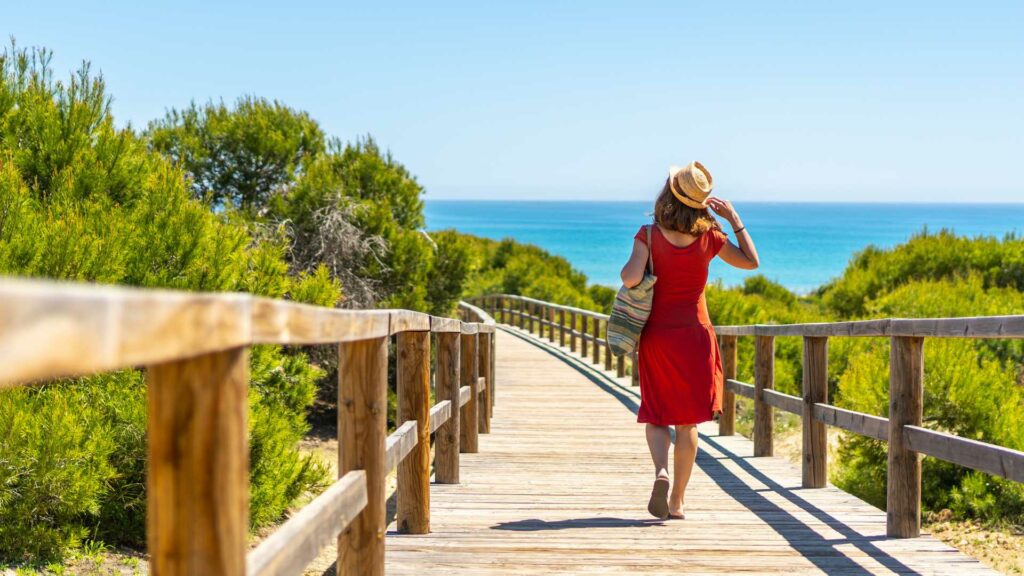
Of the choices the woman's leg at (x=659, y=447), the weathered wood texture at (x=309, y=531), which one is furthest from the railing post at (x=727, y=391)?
the weathered wood texture at (x=309, y=531)

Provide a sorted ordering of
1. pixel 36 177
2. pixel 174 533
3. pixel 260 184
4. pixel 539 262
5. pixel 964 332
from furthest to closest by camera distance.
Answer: pixel 539 262
pixel 260 184
pixel 36 177
pixel 964 332
pixel 174 533

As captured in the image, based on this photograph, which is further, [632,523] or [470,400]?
[470,400]

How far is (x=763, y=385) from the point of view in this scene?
6.93 m

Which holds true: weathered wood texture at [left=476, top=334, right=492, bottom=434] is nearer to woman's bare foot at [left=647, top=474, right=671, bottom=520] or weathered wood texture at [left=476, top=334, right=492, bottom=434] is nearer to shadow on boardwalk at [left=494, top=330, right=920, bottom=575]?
shadow on boardwalk at [left=494, top=330, right=920, bottom=575]

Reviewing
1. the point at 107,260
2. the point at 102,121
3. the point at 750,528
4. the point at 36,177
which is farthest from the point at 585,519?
the point at 102,121

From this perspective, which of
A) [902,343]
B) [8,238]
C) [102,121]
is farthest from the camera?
[102,121]

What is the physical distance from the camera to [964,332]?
3.92 metres

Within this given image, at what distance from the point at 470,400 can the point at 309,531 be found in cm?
496

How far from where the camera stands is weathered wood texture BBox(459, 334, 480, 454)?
721cm

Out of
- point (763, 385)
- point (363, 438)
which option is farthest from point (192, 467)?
point (763, 385)

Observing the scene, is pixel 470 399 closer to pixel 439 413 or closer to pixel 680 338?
pixel 439 413

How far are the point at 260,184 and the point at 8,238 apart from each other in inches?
356

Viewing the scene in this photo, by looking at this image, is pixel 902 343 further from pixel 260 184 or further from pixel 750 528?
pixel 260 184

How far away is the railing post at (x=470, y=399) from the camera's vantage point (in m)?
7.21
